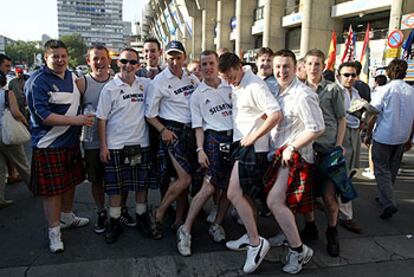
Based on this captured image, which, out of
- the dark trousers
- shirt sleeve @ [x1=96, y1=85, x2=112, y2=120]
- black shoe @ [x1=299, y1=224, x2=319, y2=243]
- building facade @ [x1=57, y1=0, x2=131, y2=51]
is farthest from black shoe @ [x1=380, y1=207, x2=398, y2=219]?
building facade @ [x1=57, y1=0, x2=131, y2=51]

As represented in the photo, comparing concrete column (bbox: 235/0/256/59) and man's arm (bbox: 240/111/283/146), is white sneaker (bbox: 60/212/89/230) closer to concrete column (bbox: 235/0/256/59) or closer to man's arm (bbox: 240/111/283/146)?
man's arm (bbox: 240/111/283/146)

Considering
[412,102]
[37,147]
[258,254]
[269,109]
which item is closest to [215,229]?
[258,254]

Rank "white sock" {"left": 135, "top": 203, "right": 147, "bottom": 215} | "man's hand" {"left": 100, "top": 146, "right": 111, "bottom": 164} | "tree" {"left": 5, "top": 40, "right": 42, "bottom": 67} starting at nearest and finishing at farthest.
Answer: "man's hand" {"left": 100, "top": 146, "right": 111, "bottom": 164}
"white sock" {"left": 135, "top": 203, "right": 147, "bottom": 215}
"tree" {"left": 5, "top": 40, "right": 42, "bottom": 67}

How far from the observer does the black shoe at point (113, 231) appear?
3332mm

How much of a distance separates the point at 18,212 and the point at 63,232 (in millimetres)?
1023

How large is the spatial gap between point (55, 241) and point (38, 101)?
144cm

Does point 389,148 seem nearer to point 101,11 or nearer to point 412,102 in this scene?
point 412,102

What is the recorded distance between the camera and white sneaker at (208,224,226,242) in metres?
3.40

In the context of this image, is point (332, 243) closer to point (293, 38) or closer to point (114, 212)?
point (114, 212)

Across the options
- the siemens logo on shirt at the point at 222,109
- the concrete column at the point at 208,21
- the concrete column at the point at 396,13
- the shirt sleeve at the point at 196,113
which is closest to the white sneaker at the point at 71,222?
the shirt sleeve at the point at 196,113

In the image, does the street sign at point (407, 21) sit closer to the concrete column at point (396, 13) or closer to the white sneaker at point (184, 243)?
the concrete column at point (396, 13)

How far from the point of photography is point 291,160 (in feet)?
8.77

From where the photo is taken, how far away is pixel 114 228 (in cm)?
341

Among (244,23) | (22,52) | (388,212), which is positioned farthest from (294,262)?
(22,52)
